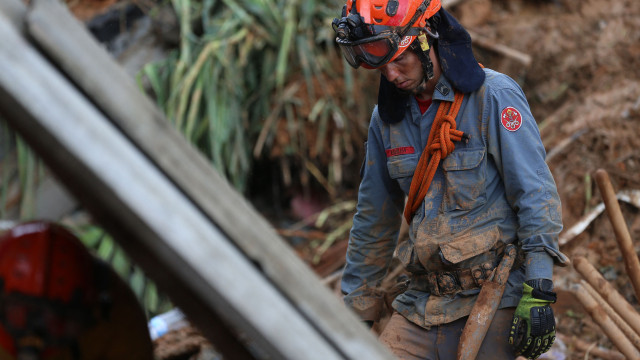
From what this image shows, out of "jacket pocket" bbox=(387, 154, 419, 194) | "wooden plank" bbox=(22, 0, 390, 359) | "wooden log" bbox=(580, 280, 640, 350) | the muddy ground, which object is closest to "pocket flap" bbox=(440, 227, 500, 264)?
"jacket pocket" bbox=(387, 154, 419, 194)

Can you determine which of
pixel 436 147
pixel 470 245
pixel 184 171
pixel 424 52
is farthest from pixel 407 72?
pixel 184 171

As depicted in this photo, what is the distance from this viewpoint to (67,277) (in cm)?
162

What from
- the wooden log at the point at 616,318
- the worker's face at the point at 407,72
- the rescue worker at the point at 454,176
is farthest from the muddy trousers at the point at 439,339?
the worker's face at the point at 407,72

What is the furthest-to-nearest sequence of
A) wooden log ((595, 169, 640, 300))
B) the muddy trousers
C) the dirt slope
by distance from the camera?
the dirt slope < wooden log ((595, 169, 640, 300)) < the muddy trousers

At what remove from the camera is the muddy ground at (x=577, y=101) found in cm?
449

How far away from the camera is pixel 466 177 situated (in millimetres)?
2852

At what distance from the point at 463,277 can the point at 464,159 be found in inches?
20.3

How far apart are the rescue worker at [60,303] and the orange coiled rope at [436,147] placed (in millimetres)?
1539

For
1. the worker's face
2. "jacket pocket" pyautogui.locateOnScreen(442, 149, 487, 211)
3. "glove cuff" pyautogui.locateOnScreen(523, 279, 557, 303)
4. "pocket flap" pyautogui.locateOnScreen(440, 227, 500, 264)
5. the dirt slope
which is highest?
the worker's face

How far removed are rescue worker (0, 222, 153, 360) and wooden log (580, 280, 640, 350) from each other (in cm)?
225

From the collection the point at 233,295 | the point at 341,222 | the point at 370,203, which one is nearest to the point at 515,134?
the point at 370,203

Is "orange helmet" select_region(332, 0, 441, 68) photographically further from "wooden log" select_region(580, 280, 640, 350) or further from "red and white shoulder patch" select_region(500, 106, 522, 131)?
"wooden log" select_region(580, 280, 640, 350)

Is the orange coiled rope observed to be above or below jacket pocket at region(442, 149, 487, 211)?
above

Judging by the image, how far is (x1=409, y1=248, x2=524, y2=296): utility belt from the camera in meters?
2.86
